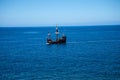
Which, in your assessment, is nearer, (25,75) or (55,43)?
(25,75)

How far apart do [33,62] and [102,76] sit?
16.6 m

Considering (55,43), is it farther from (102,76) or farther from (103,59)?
(102,76)

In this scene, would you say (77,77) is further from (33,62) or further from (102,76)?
(33,62)

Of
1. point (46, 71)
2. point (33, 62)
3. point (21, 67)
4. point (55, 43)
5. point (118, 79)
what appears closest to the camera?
point (118, 79)

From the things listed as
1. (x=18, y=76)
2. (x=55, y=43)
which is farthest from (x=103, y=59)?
(x=55, y=43)

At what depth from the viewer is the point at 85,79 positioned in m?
35.9

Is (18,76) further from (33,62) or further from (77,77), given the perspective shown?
(33,62)

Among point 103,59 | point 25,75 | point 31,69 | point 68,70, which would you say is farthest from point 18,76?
point 103,59

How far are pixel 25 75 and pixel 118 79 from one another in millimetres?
13178

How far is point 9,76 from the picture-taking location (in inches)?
1507

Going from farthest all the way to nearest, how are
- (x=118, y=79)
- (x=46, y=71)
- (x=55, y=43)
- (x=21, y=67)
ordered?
(x=55, y=43) < (x=21, y=67) < (x=46, y=71) < (x=118, y=79)

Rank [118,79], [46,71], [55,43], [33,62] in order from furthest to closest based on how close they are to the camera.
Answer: [55,43], [33,62], [46,71], [118,79]

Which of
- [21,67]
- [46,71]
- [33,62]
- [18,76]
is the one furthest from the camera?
[33,62]

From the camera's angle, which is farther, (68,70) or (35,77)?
(68,70)
